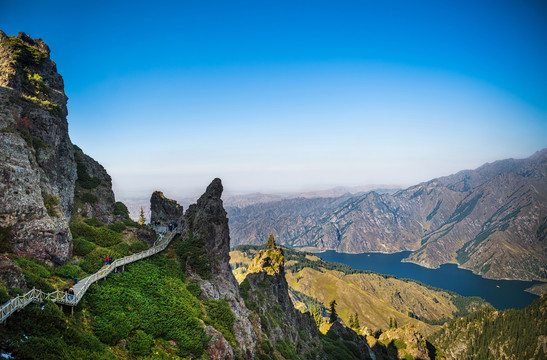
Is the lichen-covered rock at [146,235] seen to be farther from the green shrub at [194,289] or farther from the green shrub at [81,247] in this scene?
the green shrub at [194,289]

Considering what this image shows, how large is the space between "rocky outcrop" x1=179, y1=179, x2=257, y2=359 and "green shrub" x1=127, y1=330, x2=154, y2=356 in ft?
45.1

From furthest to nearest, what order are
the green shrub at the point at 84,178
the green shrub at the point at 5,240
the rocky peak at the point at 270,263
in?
the rocky peak at the point at 270,263 < the green shrub at the point at 84,178 < the green shrub at the point at 5,240

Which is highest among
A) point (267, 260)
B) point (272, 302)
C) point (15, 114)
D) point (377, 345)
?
point (15, 114)

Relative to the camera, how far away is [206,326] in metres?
35.9

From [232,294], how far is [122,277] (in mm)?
19971

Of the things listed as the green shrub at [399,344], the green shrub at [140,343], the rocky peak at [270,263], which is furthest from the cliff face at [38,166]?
the green shrub at [399,344]

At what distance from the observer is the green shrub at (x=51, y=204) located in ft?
119

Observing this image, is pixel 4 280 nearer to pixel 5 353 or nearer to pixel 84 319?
pixel 84 319

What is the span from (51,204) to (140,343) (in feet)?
74.5

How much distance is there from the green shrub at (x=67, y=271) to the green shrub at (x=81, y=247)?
5.15 meters

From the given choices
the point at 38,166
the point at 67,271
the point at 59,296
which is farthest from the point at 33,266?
the point at 38,166

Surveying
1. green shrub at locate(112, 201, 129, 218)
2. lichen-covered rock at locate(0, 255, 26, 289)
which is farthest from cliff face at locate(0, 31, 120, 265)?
lichen-covered rock at locate(0, 255, 26, 289)

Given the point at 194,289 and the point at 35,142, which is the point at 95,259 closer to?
the point at 194,289

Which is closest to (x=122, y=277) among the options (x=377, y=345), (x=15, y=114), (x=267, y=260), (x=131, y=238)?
(x=131, y=238)
